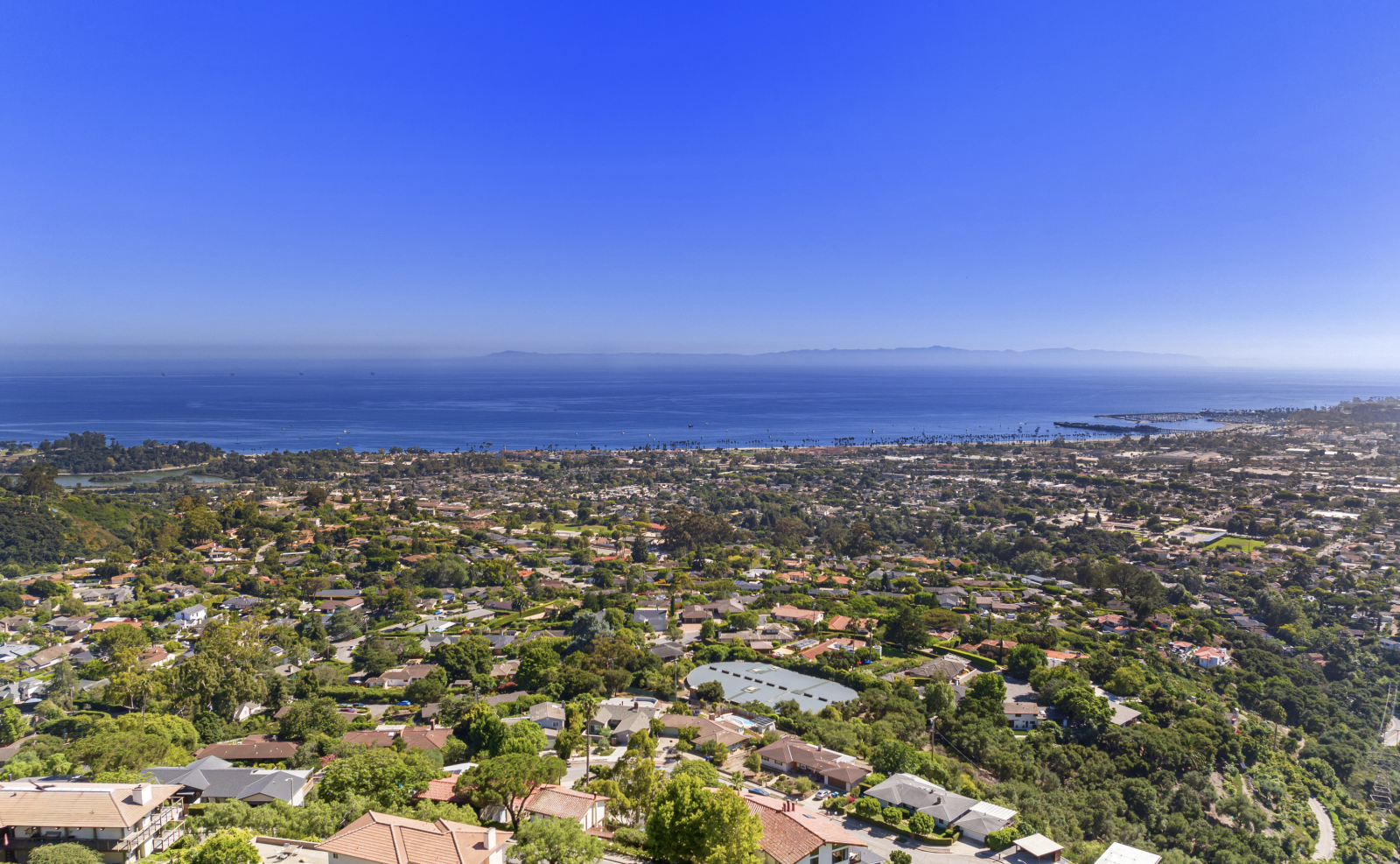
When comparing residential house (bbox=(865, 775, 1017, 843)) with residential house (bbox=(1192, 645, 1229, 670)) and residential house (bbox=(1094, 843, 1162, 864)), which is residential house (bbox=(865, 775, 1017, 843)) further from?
residential house (bbox=(1192, 645, 1229, 670))

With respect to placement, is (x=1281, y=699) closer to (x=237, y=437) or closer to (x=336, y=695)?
(x=336, y=695)

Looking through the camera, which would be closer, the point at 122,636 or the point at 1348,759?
the point at 1348,759

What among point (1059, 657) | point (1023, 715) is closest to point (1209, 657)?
point (1059, 657)

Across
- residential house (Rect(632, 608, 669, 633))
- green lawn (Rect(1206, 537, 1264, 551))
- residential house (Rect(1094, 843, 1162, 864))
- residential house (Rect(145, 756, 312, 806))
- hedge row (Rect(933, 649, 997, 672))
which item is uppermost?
residential house (Rect(145, 756, 312, 806))

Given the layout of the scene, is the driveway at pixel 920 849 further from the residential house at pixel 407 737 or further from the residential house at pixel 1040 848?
the residential house at pixel 407 737

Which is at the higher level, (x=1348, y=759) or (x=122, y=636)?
(x=122, y=636)

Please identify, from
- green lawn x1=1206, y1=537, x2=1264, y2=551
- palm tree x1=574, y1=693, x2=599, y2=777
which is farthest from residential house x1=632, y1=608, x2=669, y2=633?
green lawn x1=1206, y1=537, x2=1264, y2=551

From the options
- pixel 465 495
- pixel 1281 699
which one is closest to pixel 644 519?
pixel 465 495
